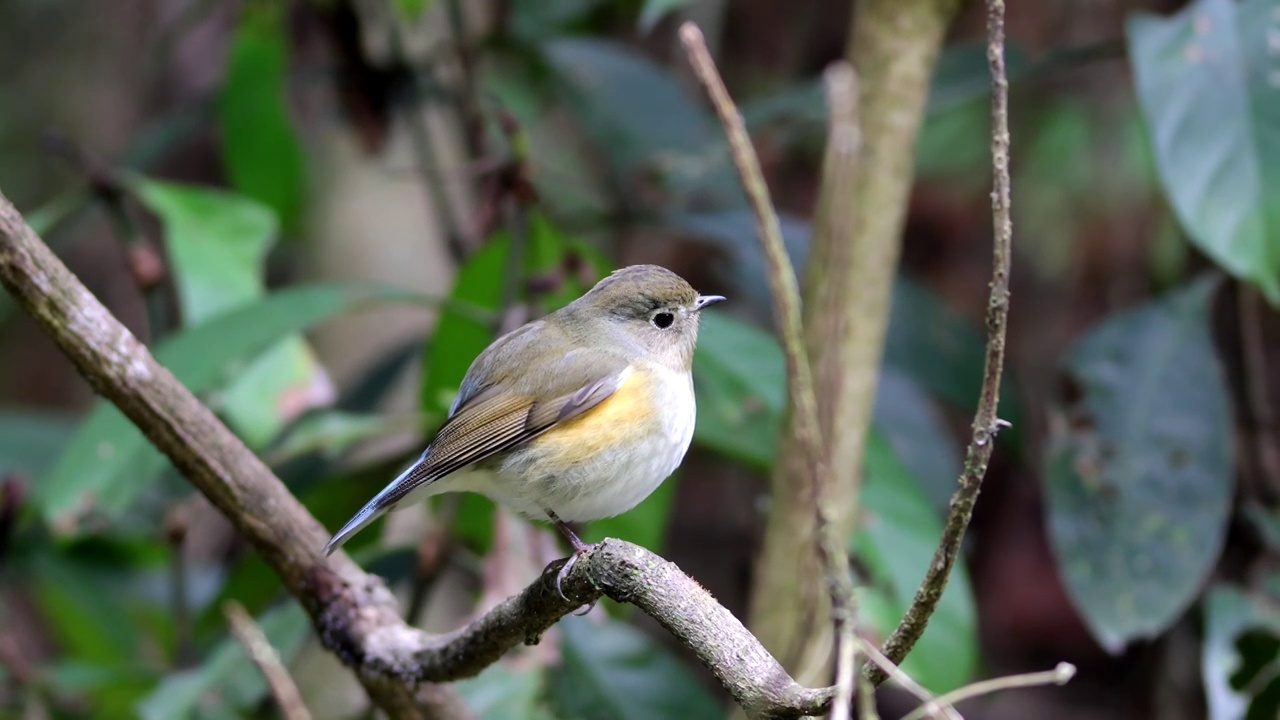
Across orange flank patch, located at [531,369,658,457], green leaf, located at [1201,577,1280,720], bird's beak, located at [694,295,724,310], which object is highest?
bird's beak, located at [694,295,724,310]

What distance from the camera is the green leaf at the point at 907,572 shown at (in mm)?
2750

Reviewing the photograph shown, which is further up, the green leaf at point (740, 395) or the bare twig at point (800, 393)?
the bare twig at point (800, 393)

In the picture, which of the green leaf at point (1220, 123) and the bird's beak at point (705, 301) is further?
the green leaf at point (1220, 123)

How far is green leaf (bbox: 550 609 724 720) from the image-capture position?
9.48 ft

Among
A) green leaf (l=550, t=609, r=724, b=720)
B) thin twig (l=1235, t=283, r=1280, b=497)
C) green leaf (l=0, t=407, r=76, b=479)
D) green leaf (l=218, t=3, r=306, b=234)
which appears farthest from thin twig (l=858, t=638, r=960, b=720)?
green leaf (l=0, t=407, r=76, b=479)

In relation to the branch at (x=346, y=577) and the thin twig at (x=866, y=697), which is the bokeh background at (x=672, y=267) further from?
the thin twig at (x=866, y=697)

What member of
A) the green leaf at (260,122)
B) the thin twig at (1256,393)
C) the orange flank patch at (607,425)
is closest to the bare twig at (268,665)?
the orange flank patch at (607,425)

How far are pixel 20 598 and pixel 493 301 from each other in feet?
13.3

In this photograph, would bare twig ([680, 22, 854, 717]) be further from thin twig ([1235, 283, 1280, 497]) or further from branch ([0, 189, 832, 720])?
thin twig ([1235, 283, 1280, 497])

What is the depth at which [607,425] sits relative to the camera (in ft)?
7.51

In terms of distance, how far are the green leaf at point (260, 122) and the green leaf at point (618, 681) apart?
1.69 m

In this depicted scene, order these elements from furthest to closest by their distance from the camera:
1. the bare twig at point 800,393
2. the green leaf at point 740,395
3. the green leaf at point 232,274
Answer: the green leaf at point 232,274
the green leaf at point 740,395
the bare twig at point 800,393

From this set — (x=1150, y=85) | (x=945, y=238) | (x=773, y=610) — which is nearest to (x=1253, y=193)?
(x=1150, y=85)

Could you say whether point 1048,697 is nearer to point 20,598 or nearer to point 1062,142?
point 1062,142
